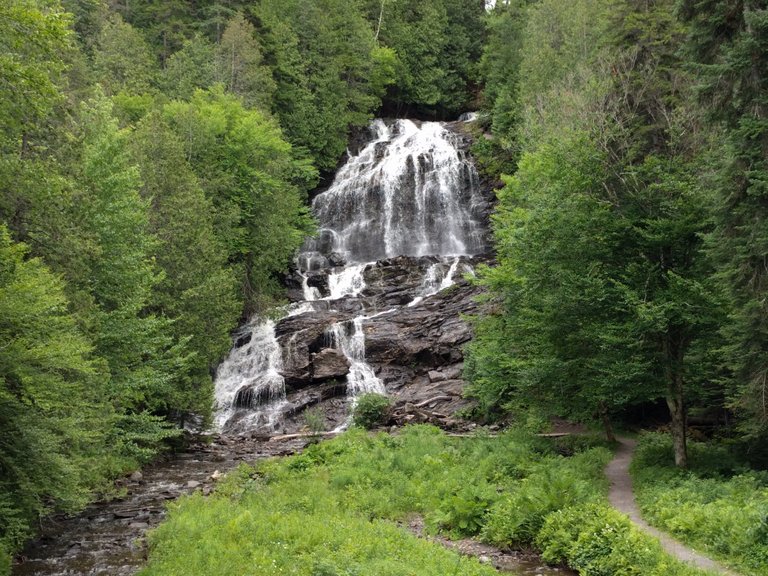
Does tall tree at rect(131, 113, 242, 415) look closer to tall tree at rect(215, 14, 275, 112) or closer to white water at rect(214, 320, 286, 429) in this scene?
white water at rect(214, 320, 286, 429)

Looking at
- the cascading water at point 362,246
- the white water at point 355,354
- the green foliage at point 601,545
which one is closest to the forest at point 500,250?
the green foliage at point 601,545

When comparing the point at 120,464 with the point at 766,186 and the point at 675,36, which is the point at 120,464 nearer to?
the point at 766,186

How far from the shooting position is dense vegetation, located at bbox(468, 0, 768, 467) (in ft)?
41.9

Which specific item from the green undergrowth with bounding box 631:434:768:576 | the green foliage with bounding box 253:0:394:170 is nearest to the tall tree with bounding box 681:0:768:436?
the green undergrowth with bounding box 631:434:768:576

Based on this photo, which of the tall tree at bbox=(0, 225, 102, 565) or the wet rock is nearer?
the tall tree at bbox=(0, 225, 102, 565)

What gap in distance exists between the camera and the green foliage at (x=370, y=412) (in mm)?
27156

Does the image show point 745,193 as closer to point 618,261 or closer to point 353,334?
point 618,261

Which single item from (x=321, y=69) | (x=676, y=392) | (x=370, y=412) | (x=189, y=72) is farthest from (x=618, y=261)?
(x=321, y=69)

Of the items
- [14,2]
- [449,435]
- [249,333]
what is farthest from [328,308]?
[14,2]

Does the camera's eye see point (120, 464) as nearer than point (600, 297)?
No

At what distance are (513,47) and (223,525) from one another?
45.0 metres

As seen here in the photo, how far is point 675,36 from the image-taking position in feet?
74.9

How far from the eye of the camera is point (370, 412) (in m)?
27.3

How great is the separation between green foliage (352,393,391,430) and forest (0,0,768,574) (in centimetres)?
392
